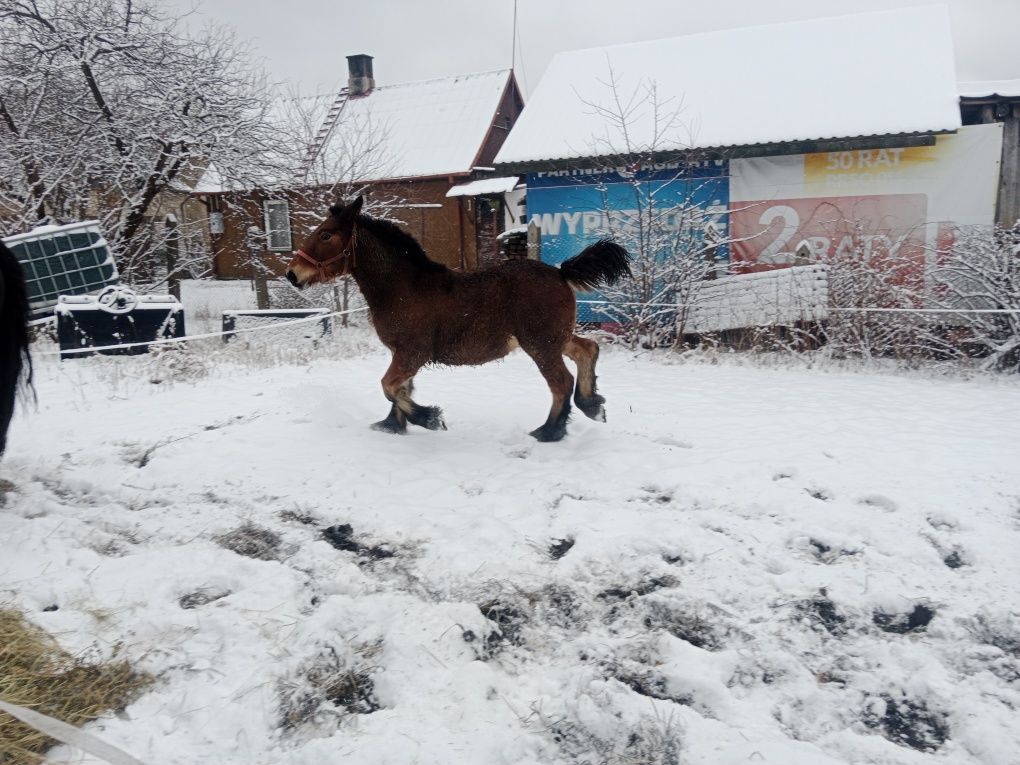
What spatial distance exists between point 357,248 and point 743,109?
842 cm

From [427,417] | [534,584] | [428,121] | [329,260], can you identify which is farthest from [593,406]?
[428,121]

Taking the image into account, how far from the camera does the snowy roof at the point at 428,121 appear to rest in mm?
19500

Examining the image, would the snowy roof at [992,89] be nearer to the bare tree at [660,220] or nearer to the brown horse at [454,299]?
the bare tree at [660,220]

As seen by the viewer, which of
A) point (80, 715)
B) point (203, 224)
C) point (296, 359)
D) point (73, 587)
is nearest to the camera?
point (80, 715)

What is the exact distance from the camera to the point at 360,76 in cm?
2336

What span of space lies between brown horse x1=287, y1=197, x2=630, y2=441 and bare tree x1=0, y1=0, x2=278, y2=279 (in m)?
7.84

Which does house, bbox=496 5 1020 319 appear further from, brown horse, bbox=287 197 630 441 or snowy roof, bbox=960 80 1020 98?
brown horse, bbox=287 197 630 441

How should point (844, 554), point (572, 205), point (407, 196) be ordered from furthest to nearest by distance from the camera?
point (407, 196) < point (572, 205) < point (844, 554)

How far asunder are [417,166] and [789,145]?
12354 mm

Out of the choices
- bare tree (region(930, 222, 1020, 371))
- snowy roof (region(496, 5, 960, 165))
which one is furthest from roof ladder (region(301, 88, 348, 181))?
bare tree (region(930, 222, 1020, 371))

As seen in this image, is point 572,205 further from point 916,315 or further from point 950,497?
point 950,497

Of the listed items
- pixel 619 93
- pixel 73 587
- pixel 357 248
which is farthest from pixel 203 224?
pixel 73 587

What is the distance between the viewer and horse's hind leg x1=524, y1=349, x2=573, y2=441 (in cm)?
494

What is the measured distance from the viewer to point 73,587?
2842mm
